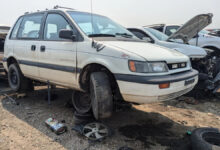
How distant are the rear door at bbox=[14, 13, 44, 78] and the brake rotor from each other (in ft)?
5.54

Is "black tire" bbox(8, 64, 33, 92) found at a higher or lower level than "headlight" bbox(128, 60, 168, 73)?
lower

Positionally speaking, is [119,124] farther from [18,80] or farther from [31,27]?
[31,27]

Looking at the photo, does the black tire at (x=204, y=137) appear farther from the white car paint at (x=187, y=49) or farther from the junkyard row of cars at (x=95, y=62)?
the white car paint at (x=187, y=49)

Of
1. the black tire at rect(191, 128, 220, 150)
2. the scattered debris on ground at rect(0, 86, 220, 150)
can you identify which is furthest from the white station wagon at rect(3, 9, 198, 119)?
the black tire at rect(191, 128, 220, 150)

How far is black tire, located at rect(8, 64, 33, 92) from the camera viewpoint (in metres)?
4.47

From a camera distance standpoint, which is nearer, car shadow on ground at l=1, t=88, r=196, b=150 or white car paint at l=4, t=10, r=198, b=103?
white car paint at l=4, t=10, r=198, b=103

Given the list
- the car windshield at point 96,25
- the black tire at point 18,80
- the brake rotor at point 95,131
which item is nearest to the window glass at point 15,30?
the black tire at point 18,80

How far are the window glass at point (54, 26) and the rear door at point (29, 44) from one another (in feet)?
0.73

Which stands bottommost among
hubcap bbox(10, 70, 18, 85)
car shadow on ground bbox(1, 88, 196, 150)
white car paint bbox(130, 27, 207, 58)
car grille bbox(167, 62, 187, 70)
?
car shadow on ground bbox(1, 88, 196, 150)

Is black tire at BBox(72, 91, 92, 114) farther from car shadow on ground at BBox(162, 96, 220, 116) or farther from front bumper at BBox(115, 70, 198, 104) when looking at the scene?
car shadow on ground at BBox(162, 96, 220, 116)

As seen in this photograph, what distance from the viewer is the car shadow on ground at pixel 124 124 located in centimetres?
283

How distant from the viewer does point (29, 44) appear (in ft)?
13.1

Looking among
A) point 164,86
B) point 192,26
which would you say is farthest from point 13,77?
point 192,26

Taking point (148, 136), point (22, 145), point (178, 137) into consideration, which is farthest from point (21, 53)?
point (178, 137)
